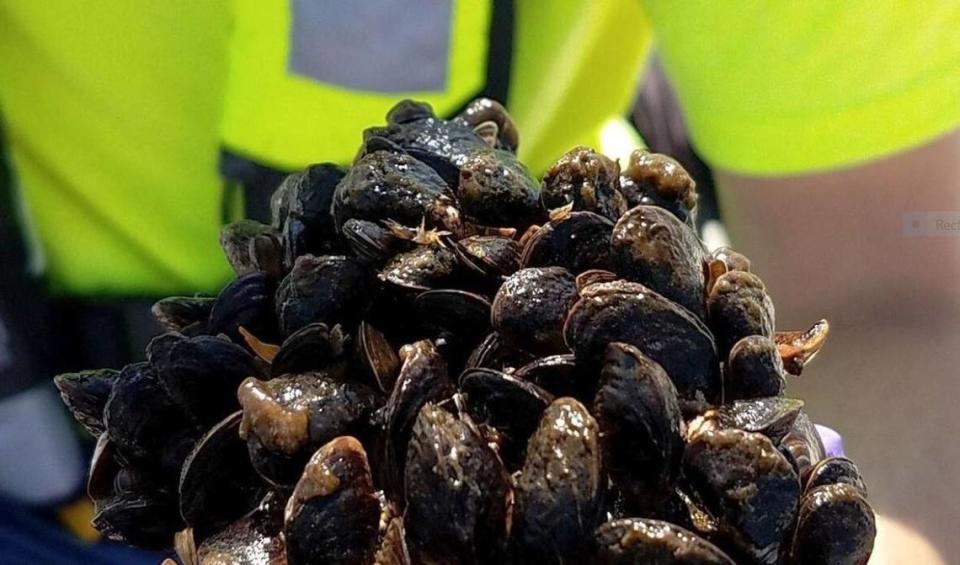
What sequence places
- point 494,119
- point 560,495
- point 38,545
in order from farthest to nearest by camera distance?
point 38,545 → point 494,119 → point 560,495

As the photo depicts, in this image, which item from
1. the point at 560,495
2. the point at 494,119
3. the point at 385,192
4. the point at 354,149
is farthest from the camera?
the point at 354,149

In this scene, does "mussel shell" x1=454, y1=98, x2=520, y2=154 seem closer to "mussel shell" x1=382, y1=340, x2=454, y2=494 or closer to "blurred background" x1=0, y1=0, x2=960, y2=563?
"mussel shell" x1=382, y1=340, x2=454, y2=494

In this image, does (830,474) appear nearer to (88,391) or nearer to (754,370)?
(754,370)

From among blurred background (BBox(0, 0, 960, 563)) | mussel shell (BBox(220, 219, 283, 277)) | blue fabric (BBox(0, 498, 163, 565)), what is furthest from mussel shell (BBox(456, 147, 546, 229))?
blue fabric (BBox(0, 498, 163, 565))

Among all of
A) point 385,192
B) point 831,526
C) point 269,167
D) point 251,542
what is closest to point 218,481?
point 251,542

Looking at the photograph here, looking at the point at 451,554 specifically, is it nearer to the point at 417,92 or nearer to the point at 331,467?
the point at 331,467

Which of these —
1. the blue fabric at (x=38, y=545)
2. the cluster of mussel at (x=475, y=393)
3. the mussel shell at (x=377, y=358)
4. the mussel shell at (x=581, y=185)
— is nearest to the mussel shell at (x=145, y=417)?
the cluster of mussel at (x=475, y=393)
